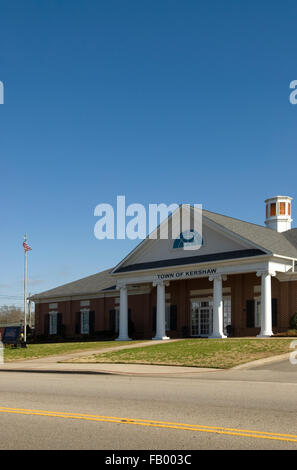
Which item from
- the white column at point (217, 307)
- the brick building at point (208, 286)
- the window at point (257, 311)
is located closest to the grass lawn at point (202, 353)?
the white column at point (217, 307)

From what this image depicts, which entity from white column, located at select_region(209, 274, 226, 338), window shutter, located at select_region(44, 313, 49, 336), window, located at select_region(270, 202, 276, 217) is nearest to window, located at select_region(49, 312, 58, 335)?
window shutter, located at select_region(44, 313, 49, 336)

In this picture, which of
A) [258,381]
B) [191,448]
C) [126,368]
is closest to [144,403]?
[191,448]

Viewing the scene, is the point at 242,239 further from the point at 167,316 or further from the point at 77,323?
the point at 77,323

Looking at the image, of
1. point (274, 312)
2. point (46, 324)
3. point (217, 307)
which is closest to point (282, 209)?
point (274, 312)

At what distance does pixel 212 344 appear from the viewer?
28219mm

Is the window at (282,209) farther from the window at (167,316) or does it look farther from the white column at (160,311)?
the white column at (160,311)

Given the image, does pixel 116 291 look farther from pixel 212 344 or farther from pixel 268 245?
pixel 212 344

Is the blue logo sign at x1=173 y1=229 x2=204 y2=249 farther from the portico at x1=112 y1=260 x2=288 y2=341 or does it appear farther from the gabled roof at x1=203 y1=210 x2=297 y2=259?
the portico at x1=112 y1=260 x2=288 y2=341

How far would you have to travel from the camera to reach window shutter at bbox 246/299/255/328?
36.2 metres

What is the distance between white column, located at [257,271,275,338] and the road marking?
78.4 ft

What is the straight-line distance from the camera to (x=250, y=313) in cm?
3644

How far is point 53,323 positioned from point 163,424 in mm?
44617

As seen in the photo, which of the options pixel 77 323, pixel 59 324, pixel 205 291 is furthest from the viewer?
pixel 59 324
